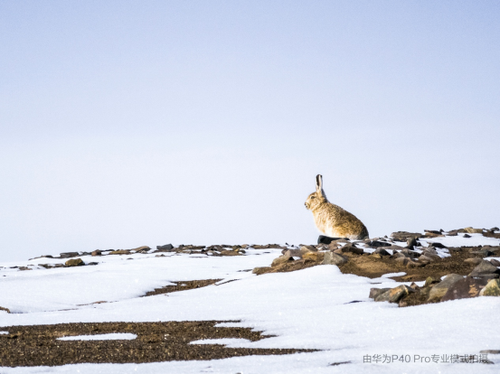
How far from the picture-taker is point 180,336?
6.30 m

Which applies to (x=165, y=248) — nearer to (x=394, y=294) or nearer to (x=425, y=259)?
(x=425, y=259)

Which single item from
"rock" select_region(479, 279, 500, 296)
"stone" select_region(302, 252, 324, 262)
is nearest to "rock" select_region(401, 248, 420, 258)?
"stone" select_region(302, 252, 324, 262)

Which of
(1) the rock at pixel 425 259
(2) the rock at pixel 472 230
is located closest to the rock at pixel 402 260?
(1) the rock at pixel 425 259

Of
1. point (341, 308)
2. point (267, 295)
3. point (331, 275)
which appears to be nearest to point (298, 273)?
point (331, 275)

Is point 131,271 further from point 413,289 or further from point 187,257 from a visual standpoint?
point 413,289

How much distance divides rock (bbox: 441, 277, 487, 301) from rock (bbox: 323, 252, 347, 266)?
11.5ft

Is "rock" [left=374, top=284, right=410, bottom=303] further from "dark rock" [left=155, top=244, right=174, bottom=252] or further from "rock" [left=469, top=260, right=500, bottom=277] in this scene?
"dark rock" [left=155, top=244, right=174, bottom=252]

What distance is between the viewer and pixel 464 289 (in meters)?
6.62

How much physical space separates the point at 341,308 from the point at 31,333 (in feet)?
12.1

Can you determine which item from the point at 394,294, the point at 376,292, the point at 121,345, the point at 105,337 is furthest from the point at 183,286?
the point at 121,345

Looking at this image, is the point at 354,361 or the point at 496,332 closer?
the point at 354,361

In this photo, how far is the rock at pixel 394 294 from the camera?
23.1ft

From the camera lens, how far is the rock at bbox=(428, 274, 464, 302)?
22.2 ft

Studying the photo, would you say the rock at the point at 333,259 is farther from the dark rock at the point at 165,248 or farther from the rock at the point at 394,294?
the dark rock at the point at 165,248
